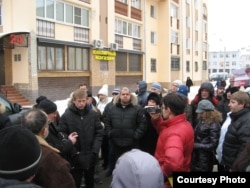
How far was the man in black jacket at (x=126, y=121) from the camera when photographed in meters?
5.28

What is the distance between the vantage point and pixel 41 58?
20.2 m

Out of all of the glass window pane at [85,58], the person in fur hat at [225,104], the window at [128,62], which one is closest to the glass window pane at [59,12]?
the glass window pane at [85,58]

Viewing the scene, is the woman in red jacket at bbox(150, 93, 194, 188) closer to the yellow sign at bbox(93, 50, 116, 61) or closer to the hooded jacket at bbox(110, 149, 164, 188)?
the hooded jacket at bbox(110, 149, 164, 188)

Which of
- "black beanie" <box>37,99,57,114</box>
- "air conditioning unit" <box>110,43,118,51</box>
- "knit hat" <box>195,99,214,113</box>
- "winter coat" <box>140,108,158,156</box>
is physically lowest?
"winter coat" <box>140,108,158,156</box>

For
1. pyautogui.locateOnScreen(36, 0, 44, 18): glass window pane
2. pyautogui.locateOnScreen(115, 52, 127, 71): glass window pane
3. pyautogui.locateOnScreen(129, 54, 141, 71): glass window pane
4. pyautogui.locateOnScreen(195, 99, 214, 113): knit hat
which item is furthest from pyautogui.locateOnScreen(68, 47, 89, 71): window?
pyautogui.locateOnScreen(195, 99, 214, 113): knit hat

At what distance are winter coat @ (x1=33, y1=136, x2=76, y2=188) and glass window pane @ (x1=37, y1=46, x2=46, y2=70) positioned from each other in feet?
59.3

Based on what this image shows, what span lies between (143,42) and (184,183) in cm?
2983

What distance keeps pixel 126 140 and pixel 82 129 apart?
105cm

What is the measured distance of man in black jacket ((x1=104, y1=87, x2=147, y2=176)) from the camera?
528 cm

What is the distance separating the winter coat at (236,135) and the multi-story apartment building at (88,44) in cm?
1615

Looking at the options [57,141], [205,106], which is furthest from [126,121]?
[57,141]

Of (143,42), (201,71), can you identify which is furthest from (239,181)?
(201,71)

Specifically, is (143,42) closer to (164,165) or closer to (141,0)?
(141,0)

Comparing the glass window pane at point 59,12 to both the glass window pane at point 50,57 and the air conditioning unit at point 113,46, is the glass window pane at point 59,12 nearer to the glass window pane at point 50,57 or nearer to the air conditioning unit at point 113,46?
the glass window pane at point 50,57
